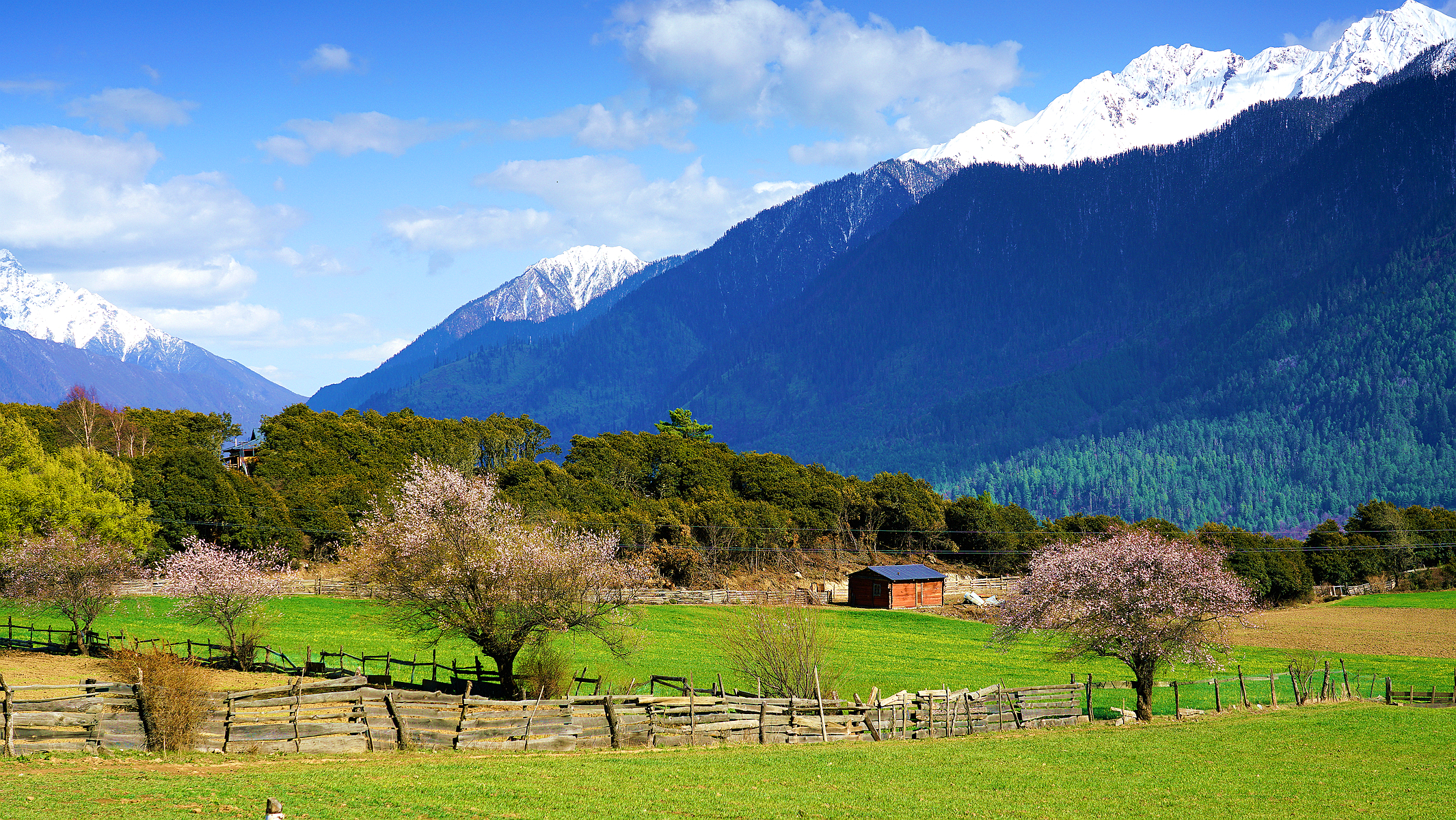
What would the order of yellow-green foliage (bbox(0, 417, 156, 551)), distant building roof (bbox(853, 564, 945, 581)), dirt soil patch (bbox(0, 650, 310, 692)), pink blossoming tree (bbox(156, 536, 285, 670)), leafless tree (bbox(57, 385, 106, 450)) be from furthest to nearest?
leafless tree (bbox(57, 385, 106, 450)) < distant building roof (bbox(853, 564, 945, 581)) < yellow-green foliage (bbox(0, 417, 156, 551)) < pink blossoming tree (bbox(156, 536, 285, 670)) < dirt soil patch (bbox(0, 650, 310, 692))

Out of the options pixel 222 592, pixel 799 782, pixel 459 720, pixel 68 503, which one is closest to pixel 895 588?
pixel 222 592

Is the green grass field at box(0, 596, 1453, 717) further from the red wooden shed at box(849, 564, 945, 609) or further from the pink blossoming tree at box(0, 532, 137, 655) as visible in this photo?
the red wooden shed at box(849, 564, 945, 609)

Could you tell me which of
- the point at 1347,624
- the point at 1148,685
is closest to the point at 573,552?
the point at 1148,685

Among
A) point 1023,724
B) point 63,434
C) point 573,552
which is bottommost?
point 1023,724

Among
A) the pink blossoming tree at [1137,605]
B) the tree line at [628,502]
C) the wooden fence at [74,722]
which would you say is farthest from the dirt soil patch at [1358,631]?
the wooden fence at [74,722]

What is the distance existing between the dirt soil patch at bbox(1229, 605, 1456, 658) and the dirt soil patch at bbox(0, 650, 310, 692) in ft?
223

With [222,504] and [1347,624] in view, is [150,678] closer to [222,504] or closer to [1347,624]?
[222,504]

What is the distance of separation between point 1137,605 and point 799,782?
66.8ft

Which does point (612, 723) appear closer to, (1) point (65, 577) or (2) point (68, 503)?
(1) point (65, 577)

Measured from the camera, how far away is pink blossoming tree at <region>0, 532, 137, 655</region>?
45.9 metres

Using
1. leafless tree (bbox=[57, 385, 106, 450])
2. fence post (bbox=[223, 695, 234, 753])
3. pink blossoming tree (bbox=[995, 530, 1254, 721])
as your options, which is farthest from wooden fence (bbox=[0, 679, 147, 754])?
leafless tree (bbox=[57, 385, 106, 450])

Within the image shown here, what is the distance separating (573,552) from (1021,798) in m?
18.9

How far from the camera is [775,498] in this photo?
409 feet

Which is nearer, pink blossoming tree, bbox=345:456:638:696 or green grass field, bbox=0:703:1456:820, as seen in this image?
green grass field, bbox=0:703:1456:820
